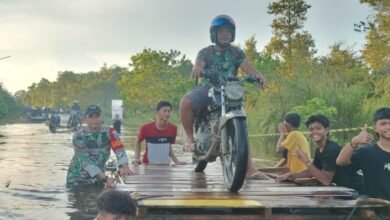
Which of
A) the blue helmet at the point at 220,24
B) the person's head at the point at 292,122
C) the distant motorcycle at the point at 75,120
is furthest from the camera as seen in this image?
the distant motorcycle at the point at 75,120

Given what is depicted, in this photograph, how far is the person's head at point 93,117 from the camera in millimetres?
6965

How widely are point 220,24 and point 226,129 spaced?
1320 mm

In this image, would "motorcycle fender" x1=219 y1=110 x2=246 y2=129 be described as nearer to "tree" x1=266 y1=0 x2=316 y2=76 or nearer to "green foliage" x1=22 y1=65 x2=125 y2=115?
"tree" x1=266 y1=0 x2=316 y2=76

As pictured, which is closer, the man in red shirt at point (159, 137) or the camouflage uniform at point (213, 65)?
the camouflage uniform at point (213, 65)

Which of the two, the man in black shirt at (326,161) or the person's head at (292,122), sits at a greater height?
the person's head at (292,122)

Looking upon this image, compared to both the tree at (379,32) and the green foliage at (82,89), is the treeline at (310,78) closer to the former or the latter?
the tree at (379,32)

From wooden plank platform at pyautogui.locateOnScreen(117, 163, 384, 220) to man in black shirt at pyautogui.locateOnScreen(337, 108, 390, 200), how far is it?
24cm

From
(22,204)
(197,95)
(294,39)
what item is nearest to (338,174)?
(197,95)

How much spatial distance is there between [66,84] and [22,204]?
89.7 m

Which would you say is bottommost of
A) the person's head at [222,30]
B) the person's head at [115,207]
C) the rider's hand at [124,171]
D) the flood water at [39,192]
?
the flood water at [39,192]

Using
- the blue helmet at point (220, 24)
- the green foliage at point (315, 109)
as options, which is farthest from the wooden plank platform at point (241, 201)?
the green foliage at point (315, 109)

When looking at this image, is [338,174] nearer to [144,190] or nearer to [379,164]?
[379,164]

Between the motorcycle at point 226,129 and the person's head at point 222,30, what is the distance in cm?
56

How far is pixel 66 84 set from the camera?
314 feet
